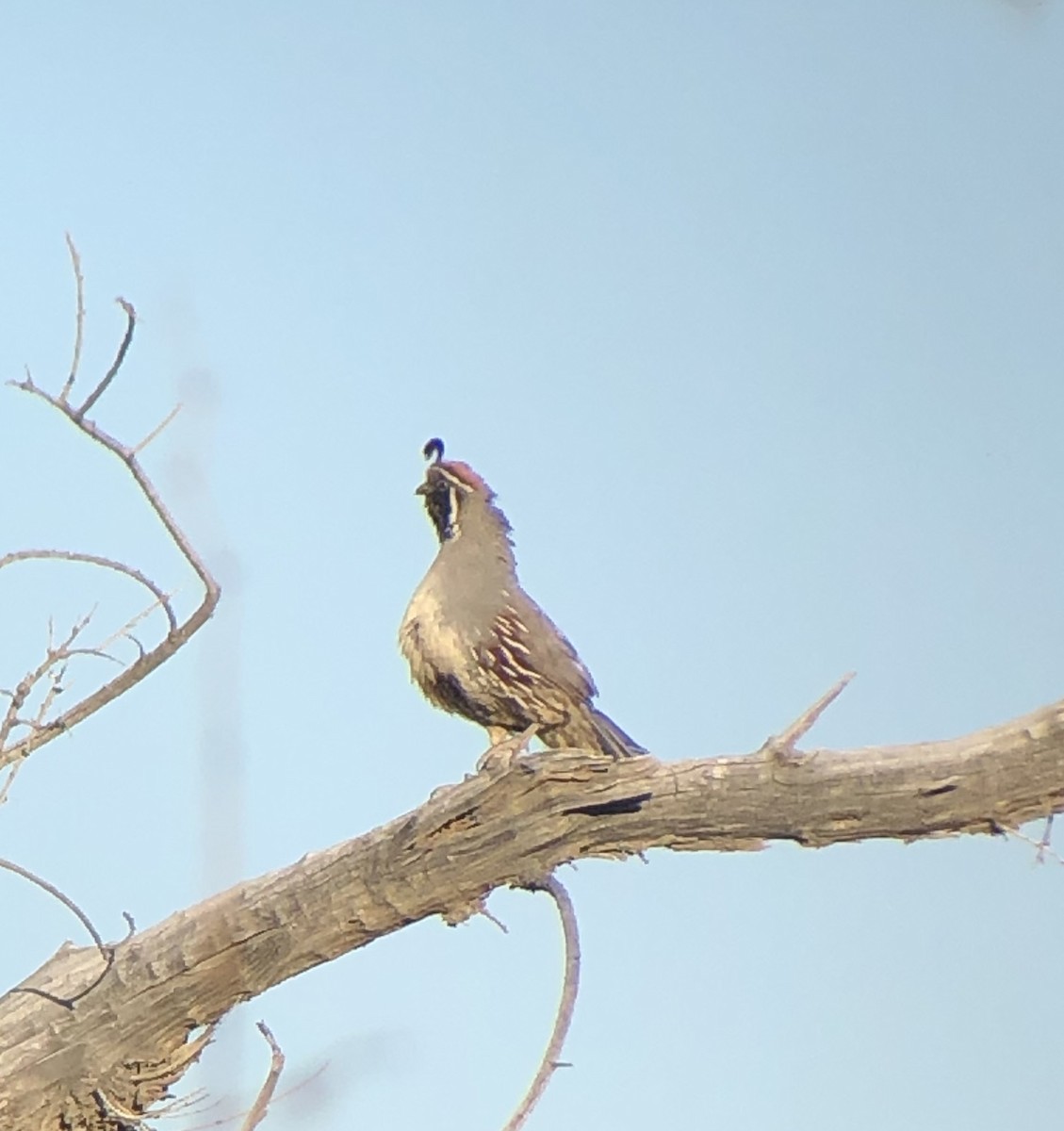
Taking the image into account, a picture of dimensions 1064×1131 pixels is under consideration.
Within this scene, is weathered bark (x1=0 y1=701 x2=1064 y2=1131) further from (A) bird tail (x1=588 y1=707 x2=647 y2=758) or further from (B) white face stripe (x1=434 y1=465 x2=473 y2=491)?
(B) white face stripe (x1=434 y1=465 x2=473 y2=491)

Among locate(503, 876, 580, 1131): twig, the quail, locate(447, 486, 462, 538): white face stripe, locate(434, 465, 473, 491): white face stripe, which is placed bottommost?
locate(503, 876, 580, 1131): twig

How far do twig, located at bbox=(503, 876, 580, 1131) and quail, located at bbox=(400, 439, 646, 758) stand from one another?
31cm

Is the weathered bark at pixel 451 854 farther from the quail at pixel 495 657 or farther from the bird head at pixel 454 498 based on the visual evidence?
the bird head at pixel 454 498

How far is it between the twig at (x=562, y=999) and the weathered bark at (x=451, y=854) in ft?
0.53

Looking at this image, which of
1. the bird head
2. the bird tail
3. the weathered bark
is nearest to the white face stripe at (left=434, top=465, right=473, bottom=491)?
the bird head

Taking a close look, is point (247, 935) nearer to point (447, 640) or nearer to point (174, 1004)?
point (174, 1004)

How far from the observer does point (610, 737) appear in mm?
2734

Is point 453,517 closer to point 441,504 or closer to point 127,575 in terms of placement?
point 441,504

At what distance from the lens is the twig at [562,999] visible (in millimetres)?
2303

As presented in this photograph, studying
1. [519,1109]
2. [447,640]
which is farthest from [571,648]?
[519,1109]

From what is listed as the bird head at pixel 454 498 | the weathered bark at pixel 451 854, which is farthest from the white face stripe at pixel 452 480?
the weathered bark at pixel 451 854

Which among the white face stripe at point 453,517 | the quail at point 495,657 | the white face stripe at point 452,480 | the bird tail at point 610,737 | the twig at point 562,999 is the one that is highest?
the white face stripe at point 452,480

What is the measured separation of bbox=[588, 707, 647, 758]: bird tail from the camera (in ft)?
8.85

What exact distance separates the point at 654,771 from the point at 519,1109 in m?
0.53
